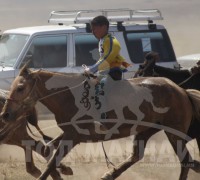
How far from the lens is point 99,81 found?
844 cm

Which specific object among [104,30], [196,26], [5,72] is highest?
[104,30]

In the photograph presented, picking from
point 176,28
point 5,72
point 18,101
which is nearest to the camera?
point 18,101

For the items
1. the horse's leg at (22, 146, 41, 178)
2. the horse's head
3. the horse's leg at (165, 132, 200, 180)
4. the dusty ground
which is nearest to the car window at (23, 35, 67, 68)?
the dusty ground

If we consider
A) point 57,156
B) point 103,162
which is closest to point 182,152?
point 57,156

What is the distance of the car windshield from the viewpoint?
12773 millimetres

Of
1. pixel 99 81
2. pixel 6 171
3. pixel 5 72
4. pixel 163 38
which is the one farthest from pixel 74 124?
pixel 163 38

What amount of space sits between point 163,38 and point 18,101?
21.6 feet

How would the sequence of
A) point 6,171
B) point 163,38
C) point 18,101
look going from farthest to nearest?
point 163,38
point 6,171
point 18,101

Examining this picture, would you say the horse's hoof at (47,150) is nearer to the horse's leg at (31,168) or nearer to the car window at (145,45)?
the horse's leg at (31,168)

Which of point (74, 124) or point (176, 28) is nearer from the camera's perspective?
point (74, 124)

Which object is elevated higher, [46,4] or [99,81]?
[99,81]

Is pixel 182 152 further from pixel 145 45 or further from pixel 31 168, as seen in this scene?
pixel 145 45

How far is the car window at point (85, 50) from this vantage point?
518 inches

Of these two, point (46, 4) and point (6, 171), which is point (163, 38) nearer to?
point (6, 171)
